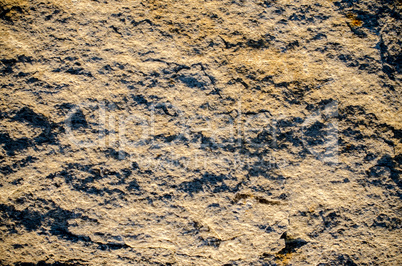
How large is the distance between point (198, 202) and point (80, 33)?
26.5 inches

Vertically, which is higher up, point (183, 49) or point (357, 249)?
point (183, 49)

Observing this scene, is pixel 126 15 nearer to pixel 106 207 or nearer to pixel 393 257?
pixel 106 207

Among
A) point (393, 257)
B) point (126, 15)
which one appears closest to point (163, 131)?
point (126, 15)

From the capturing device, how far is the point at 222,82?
888 millimetres

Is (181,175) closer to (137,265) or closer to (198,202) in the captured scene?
(198,202)

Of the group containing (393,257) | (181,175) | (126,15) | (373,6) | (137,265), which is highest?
(373,6)

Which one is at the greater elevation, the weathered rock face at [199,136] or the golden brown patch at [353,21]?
the golden brown patch at [353,21]

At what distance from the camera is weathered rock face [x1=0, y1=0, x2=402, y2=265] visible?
2.84ft

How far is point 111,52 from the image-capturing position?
0.89 meters

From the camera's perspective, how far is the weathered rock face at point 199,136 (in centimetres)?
87

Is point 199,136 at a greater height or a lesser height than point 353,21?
lesser

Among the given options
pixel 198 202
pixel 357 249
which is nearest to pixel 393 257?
pixel 357 249

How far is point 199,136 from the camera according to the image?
34.4 inches

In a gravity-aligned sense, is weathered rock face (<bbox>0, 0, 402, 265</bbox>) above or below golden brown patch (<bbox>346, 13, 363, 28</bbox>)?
below
